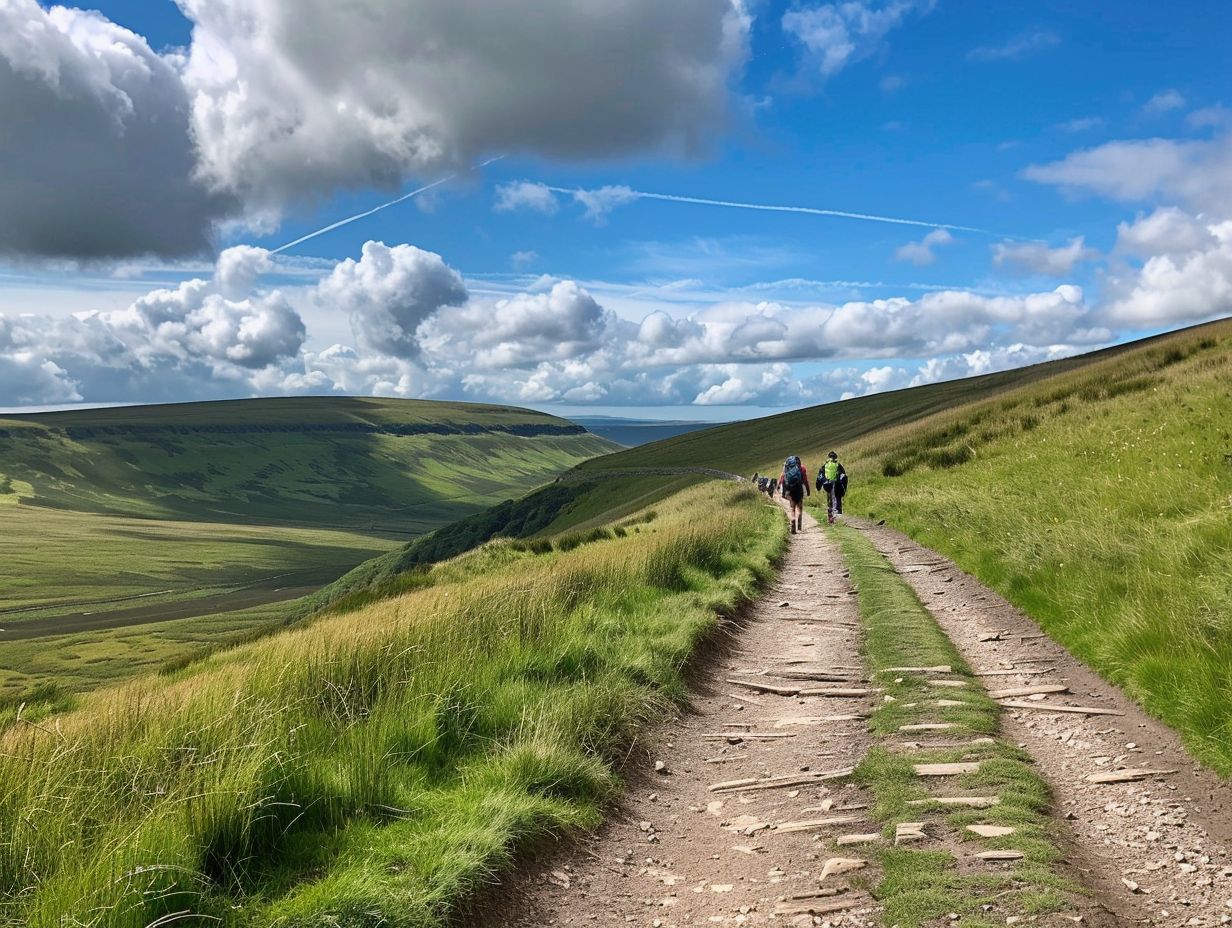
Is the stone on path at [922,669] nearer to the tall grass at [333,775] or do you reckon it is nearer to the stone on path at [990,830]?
the tall grass at [333,775]

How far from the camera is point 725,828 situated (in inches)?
235

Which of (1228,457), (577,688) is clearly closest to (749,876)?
(577,688)

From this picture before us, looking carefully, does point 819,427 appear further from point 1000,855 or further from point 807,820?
point 1000,855

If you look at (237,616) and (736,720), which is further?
(237,616)

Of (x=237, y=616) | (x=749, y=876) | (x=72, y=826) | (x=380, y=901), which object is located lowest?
(x=237, y=616)

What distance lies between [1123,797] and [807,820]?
2391mm

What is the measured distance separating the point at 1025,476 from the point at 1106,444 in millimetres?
2403

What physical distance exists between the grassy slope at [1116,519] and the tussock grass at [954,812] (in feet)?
5.13

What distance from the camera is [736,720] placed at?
330 inches

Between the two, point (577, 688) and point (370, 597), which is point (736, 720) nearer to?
point (577, 688)

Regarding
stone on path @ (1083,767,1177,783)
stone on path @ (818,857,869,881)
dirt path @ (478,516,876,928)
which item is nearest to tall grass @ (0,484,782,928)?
dirt path @ (478,516,876,928)

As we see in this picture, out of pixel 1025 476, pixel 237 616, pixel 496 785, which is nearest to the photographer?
pixel 496 785

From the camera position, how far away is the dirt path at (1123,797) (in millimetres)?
4633

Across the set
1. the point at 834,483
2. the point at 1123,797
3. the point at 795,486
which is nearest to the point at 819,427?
the point at 834,483
